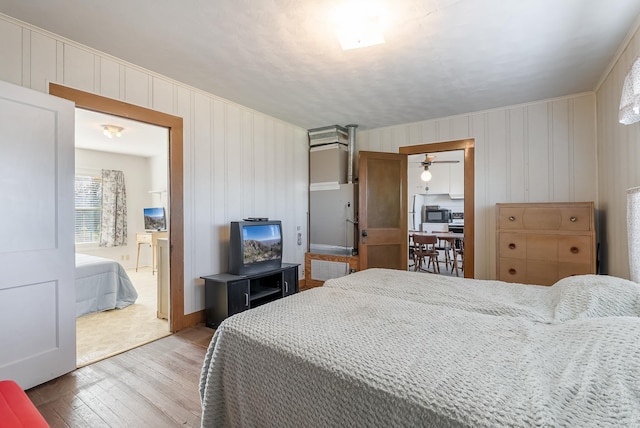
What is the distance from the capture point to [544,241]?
2988 mm

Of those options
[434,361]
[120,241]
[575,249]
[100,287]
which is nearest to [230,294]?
[100,287]

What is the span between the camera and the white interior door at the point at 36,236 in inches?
76.3

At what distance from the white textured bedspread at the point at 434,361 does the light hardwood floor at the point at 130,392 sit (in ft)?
2.01

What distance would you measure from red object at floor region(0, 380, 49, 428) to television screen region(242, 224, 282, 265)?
210 cm

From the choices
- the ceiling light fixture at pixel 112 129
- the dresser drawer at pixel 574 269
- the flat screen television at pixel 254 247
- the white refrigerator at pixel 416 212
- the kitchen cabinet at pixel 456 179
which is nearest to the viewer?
the dresser drawer at pixel 574 269

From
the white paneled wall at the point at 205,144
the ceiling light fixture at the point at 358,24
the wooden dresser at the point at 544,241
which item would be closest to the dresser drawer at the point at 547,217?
the wooden dresser at the point at 544,241

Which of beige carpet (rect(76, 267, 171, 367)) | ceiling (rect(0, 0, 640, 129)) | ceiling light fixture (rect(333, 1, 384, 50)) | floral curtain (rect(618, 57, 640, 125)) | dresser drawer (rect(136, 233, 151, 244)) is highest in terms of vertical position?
ceiling (rect(0, 0, 640, 129))

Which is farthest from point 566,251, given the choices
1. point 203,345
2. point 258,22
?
point 203,345

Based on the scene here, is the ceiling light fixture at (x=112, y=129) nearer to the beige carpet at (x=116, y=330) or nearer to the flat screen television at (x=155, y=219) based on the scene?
the flat screen television at (x=155, y=219)

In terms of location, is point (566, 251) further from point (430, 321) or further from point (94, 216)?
point (94, 216)

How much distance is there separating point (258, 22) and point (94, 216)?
233 inches

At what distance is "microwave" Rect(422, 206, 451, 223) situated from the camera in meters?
6.82

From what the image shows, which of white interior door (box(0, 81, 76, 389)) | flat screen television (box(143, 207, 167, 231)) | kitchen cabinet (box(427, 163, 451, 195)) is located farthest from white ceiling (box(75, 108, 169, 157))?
kitchen cabinet (box(427, 163, 451, 195))

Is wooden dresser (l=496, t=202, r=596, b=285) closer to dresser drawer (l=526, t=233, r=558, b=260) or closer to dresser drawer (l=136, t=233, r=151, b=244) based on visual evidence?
dresser drawer (l=526, t=233, r=558, b=260)
